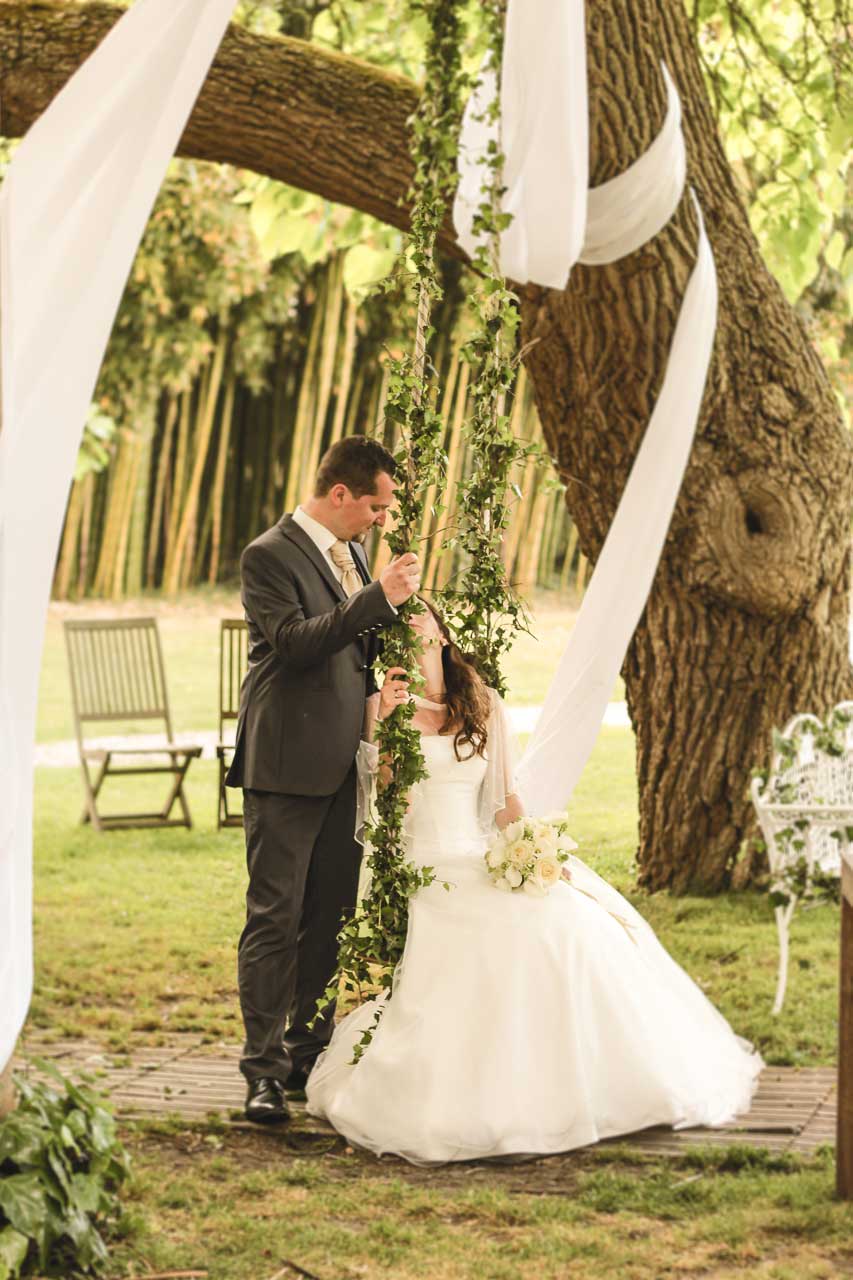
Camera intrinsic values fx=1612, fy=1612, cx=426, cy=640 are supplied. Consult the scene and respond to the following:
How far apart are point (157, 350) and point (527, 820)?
841 cm

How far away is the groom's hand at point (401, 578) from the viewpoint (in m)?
3.26

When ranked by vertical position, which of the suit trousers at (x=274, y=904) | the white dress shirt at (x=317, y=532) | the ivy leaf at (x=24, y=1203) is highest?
the white dress shirt at (x=317, y=532)

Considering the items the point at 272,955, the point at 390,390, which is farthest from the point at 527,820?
the point at 390,390

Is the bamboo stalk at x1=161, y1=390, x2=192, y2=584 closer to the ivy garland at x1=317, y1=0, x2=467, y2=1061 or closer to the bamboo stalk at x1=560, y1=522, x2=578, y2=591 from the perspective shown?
the bamboo stalk at x1=560, y1=522, x2=578, y2=591

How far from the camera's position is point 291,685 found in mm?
3635

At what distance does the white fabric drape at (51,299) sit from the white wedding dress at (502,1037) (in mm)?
1258

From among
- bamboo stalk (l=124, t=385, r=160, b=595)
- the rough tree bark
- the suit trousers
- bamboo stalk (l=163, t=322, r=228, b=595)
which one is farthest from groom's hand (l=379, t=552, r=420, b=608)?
bamboo stalk (l=124, t=385, r=160, b=595)

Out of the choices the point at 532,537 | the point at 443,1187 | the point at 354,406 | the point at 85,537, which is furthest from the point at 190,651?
the point at 443,1187

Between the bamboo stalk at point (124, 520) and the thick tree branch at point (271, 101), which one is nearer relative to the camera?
the thick tree branch at point (271, 101)

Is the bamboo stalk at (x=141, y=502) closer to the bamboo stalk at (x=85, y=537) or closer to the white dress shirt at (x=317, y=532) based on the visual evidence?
the bamboo stalk at (x=85, y=537)

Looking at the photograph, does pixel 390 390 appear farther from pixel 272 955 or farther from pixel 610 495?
pixel 610 495

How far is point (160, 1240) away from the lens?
2912 millimetres

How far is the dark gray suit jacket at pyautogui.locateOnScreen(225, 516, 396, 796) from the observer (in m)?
3.62

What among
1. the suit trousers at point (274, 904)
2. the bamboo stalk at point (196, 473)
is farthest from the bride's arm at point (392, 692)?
the bamboo stalk at point (196, 473)
